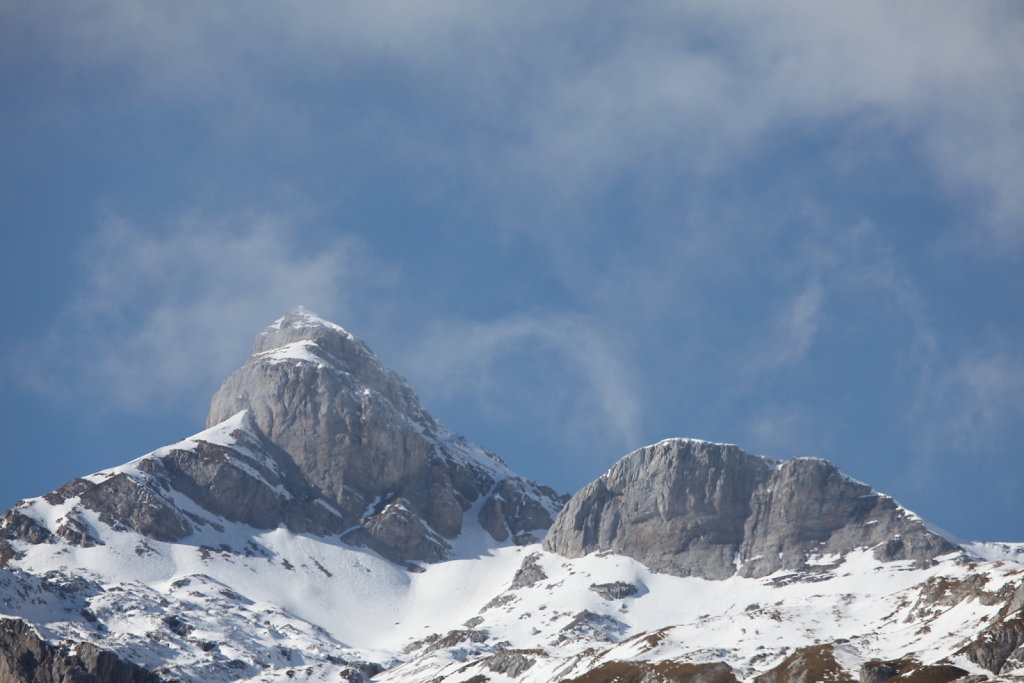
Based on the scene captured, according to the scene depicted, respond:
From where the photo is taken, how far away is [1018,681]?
592 feet

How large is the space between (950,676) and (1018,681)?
17296 millimetres

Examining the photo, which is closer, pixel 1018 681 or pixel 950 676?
pixel 1018 681

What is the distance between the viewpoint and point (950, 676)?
19712 cm
